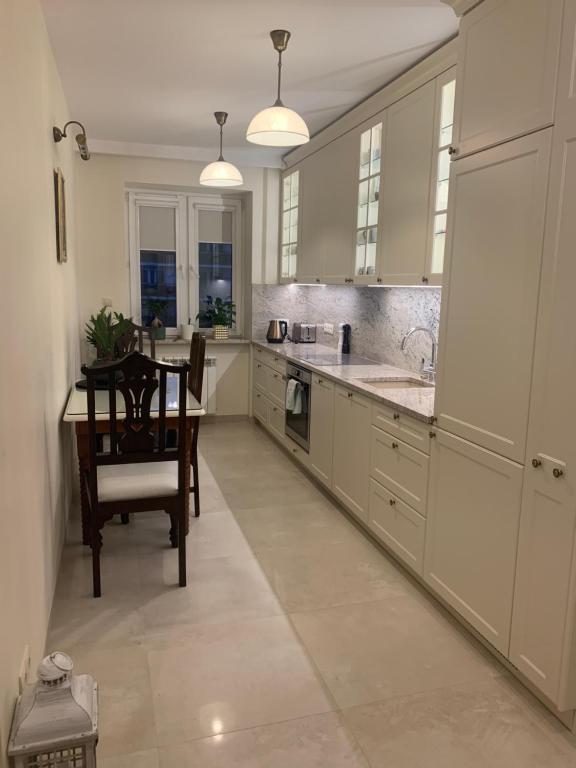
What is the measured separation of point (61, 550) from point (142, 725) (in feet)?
4.47

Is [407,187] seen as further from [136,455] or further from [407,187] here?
[136,455]

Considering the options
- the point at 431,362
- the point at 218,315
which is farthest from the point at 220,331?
the point at 431,362

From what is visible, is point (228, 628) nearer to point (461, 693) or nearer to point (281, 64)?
point (461, 693)

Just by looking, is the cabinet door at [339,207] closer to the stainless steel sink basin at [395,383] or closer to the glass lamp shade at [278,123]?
the stainless steel sink basin at [395,383]

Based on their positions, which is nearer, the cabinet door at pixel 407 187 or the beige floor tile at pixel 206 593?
the beige floor tile at pixel 206 593

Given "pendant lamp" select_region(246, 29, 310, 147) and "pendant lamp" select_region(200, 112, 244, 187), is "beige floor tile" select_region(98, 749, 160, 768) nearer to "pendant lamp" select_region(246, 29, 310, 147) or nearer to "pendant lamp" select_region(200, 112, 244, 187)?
"pendant lamp" select_region(246, 29, 310, 147)

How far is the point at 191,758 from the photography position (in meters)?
1.74

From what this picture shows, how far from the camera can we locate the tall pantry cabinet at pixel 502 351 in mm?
1858

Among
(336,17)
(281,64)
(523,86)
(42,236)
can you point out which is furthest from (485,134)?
(42,236)

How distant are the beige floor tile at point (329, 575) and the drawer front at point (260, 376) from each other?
7.68 feet

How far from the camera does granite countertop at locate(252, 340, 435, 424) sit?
9.10ft

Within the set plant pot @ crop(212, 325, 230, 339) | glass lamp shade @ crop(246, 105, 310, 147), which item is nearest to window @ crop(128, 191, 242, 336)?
plant pot @ crop(212, 325, 230, 339)

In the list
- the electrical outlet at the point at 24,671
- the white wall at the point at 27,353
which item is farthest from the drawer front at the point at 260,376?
the electrical outlet at the point at 24,671

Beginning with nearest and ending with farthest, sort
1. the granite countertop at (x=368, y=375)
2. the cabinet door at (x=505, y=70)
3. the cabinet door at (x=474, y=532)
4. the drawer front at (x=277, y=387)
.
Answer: the cabinet door at (x=505, y=70)
the cabinet door at (x=474, y=532)
the granite countertop at (x=368, y=375)
the drawer front at (x=277, y=387)
